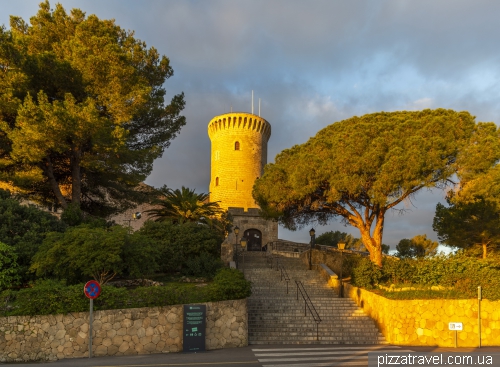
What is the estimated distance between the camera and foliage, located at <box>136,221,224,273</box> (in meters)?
18.9

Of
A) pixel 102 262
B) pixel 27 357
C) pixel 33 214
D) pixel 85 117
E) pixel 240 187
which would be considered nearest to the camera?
pixel 27 357

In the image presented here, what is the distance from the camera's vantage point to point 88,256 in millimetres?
12805

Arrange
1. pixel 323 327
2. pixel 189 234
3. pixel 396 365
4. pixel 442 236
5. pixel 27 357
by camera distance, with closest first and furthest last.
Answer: pixel 396 365 → pixel 27 357 → pixel 323 327 → pixel 189 234 → pixel 442 236

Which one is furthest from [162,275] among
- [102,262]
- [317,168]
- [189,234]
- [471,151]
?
[471,151]

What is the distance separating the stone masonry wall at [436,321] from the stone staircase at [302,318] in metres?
0.71

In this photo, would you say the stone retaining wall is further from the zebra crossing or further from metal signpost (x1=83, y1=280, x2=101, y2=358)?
the zebra crossing

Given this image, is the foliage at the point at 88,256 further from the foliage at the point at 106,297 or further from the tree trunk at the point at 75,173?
the tree trunk at the point at 75,173

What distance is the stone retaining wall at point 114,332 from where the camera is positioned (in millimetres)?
10750

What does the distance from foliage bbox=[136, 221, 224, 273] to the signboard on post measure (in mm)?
7300

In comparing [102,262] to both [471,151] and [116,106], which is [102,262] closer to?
[116,106]

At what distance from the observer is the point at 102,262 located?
1283 centimetres

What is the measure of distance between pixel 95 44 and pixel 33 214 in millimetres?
9168

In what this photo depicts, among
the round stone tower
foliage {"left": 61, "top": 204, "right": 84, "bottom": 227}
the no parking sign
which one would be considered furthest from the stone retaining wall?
the round stone tower

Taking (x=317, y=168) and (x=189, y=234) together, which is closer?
(x=317, y=168)
